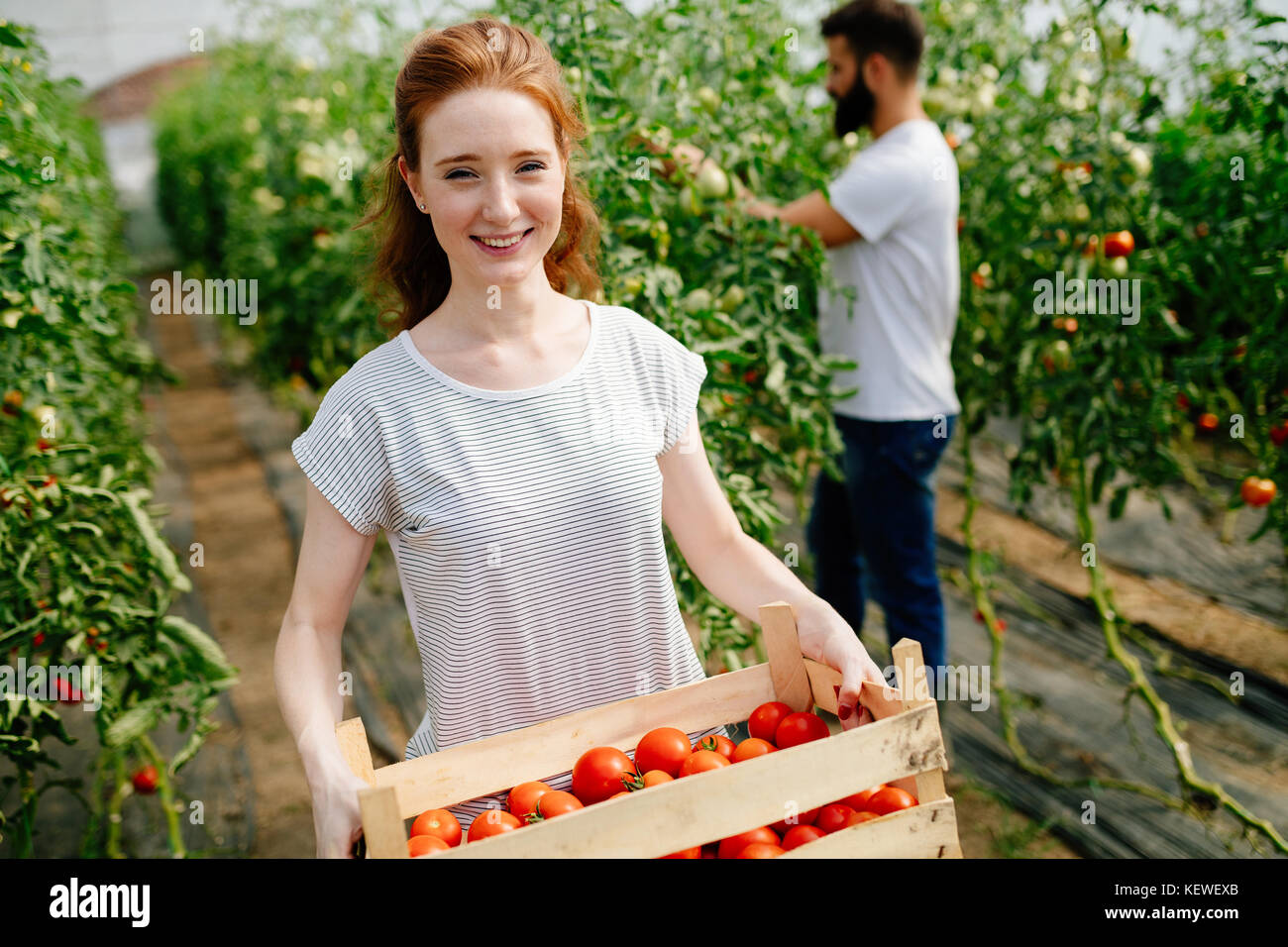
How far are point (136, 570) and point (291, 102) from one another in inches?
102

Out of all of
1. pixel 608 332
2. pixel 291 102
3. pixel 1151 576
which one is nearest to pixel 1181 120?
pixel 1151 576

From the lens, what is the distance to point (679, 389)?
1272mm

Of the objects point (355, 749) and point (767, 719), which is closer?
point (355, 749)

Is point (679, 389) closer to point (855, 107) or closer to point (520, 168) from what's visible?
point (520, 168)

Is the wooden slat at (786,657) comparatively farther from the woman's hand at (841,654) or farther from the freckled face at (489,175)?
the freckled face at (489,175)

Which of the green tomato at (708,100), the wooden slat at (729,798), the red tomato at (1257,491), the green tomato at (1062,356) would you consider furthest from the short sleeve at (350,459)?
the red tomato at (1257,491)

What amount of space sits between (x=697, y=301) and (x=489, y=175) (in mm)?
770

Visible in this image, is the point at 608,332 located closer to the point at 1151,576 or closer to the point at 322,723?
the point at 322,723

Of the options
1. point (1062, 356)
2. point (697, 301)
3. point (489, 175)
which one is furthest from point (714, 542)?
point (1062, 356)

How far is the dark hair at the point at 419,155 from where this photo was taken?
3.68ft

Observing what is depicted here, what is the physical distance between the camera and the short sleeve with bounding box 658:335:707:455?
1.26 metres

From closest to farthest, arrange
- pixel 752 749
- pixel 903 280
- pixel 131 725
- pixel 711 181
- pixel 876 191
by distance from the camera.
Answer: pixel 752 749, pixel 131 725, pixel 711 181, pixel 876 191, pixel 903 280

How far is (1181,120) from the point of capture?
2713 millimetres

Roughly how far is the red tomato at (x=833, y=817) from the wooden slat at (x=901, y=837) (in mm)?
38
